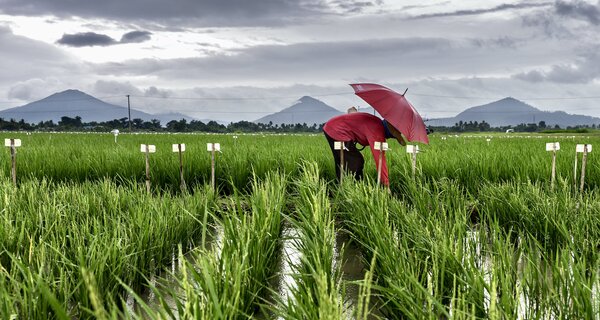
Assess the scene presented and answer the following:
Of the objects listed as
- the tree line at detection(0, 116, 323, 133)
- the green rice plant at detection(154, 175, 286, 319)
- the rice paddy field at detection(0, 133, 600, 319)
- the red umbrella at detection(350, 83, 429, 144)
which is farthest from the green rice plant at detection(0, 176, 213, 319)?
the tree line at detection(0, 116, 323, 133)

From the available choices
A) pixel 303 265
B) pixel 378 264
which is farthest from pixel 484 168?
pixel 303 265

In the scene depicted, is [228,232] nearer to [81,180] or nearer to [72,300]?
[72,300]

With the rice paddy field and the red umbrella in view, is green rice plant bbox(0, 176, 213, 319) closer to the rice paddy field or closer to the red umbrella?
the rice paddy field

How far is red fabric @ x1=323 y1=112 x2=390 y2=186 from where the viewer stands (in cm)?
468

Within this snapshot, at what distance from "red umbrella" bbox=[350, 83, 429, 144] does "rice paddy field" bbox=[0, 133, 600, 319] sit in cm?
52

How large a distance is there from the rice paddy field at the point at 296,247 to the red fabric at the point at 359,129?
1.90ft

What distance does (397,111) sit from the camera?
4184mm

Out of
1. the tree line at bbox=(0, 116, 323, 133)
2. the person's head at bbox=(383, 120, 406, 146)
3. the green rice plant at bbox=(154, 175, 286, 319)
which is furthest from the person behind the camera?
the tree line at bbox=(0, 116, 323, 133)

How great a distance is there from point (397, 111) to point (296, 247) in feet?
6.44

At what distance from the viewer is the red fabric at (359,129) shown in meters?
4.68

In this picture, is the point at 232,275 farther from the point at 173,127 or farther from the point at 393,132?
the point at 173,127

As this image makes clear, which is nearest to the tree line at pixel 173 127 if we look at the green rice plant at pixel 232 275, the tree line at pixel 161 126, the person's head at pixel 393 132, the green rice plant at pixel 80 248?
the tree line at pixel 161 126

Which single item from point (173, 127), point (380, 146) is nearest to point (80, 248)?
point (380, 146)

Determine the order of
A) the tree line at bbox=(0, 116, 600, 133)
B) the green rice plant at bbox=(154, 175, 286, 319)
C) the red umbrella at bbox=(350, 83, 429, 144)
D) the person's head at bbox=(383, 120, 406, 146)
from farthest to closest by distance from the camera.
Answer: the tree line at bbox=(0, 116, 600, 133) → the person's head at bbox=(383, 120, 406, 146) → the red umbrella at bbox=(350, 83, 429, 144) → the green rice plant at bbox=(154, 175, 286, 319)
